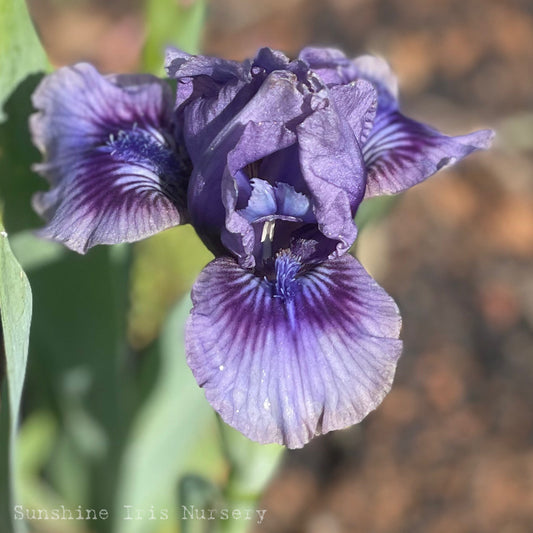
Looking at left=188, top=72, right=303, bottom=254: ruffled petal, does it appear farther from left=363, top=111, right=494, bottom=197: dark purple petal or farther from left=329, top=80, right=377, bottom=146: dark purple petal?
left=363, top=111, right=494, bottom=197: dark purple petal

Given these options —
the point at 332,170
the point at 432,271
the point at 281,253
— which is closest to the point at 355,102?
the point at 332,170

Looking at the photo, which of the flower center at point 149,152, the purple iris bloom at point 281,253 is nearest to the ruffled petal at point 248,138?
the purple iris bloom at point 281,253

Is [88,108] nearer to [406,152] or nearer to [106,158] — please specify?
[106,158]

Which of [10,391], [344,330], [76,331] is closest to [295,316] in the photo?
[344,330]

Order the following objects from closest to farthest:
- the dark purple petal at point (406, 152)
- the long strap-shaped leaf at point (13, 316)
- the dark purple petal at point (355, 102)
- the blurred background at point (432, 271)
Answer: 1. the long strap-shaped leaf at point (13, 316)
2. the dark purple petal at point (355, 102)
3. the dark purple petal at point (406, 152)
4. the blurred background at point (432, 271)

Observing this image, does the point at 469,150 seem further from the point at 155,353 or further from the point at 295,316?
the point at 155,353

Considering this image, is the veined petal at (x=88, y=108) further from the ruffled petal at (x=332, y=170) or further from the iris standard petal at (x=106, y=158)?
the ruffled petal at (x=332, y=170)

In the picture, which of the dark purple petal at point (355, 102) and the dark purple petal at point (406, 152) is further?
the dark purple petal at point (406, 152)
